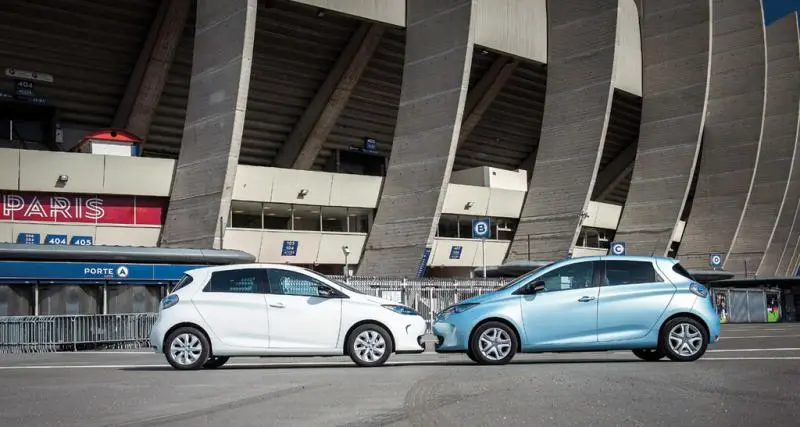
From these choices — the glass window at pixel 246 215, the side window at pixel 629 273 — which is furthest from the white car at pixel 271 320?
the glass window at pixel 246 215

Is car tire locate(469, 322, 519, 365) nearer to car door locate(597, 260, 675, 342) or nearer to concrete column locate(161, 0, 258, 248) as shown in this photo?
car door locate(597, 260, 675, 342)

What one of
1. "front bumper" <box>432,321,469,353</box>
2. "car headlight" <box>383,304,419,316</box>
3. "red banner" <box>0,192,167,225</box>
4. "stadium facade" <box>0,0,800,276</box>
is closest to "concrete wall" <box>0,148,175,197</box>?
"stadium facade" <box>0,0,800,276</box>

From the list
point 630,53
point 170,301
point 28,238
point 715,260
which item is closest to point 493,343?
point 170,301

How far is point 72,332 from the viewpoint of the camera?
20062 mm

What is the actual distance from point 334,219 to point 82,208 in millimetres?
10740

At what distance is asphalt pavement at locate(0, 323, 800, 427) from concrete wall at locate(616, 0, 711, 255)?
1342 inches

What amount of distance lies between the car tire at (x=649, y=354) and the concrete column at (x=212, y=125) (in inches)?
779

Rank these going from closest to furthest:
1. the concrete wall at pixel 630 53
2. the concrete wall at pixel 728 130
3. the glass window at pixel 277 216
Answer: the glass window at pixel 277 216, the concrete wall at pixel 630 53, the concrete wall at pixel 728 130

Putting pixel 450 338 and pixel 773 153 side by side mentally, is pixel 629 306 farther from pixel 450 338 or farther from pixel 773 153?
pixel 773 153

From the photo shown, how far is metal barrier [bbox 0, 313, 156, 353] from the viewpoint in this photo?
1942cm

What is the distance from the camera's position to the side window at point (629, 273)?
Answer: 39.9ft

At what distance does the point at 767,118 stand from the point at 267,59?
1482 inches

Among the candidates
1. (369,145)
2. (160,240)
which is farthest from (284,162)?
(160,240)

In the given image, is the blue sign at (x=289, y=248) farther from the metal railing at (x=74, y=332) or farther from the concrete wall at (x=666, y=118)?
the concrete wall at (x=666, y=118)
